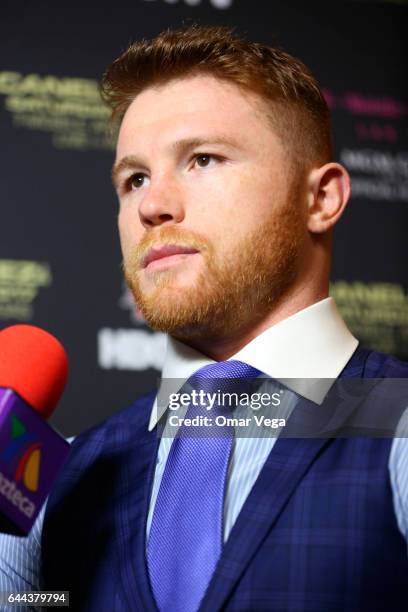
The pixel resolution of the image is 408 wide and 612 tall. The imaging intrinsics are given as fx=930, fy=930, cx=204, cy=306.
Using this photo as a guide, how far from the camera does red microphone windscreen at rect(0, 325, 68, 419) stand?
0.81 metres

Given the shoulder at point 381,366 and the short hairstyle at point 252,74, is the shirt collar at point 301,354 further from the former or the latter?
the short hairstyle at point 252,74

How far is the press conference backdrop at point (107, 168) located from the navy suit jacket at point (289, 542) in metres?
0.72

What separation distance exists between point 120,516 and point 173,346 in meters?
0.19

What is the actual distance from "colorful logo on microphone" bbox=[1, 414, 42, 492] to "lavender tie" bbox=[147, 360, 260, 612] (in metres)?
0.15

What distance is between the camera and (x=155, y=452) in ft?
3.08

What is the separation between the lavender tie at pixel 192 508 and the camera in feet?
2.64

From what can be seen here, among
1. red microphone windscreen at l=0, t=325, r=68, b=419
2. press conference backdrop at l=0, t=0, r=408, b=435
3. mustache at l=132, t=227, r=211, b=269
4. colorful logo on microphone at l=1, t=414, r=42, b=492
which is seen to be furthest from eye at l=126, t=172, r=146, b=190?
press conference backdrop at l=0, t=0, r=408, b=435

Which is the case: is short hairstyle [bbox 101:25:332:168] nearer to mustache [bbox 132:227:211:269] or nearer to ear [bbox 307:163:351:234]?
ear [bbox 307:163:351:234]

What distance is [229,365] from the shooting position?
35.7 inches

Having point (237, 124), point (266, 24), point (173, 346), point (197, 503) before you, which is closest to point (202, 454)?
point (197, 503)

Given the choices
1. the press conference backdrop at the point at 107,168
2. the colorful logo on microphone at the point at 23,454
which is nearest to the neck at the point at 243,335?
the colorful logo on microphone at the point at 23,454

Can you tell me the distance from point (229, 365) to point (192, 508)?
0.15m

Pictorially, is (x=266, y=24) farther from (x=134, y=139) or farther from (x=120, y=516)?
(x=120, y=516)

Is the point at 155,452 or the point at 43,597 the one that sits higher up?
the point at 155,452
